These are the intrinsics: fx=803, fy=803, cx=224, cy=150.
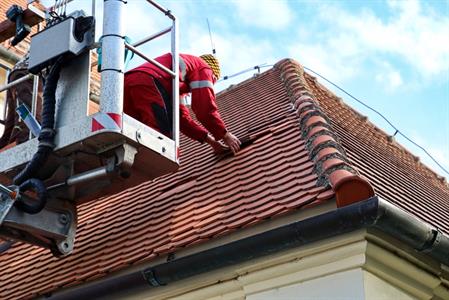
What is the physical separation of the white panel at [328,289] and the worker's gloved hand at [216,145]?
7.53 feet

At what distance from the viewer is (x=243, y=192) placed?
21.4ft

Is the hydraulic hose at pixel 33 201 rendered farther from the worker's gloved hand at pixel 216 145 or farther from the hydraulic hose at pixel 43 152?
the worker's gloved hand at pixel 216 145

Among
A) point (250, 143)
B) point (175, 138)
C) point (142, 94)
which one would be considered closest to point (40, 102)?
point (142, 94)

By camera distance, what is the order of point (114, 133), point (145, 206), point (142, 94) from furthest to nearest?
1. point (145, 206)
2. point (142, 94)
3. point (114, 133)

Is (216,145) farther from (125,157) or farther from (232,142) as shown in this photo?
(125,157)

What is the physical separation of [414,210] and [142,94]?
2.54m

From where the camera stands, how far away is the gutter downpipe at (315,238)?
519 cm

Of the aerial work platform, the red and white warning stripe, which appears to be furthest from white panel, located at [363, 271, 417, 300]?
the red and white warning stripe

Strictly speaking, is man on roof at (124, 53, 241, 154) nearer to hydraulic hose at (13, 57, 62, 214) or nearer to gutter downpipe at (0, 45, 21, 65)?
hydraulic hose at (13, 57, 62, 214)

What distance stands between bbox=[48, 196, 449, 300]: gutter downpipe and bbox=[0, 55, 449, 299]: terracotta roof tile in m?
0.19

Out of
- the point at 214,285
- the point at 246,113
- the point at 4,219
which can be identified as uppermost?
the point at 246,113

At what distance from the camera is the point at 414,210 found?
695 centimetres

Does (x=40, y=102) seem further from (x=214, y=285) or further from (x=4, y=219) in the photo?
(x=214, y=285)

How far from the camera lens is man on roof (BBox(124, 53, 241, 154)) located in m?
6.66
